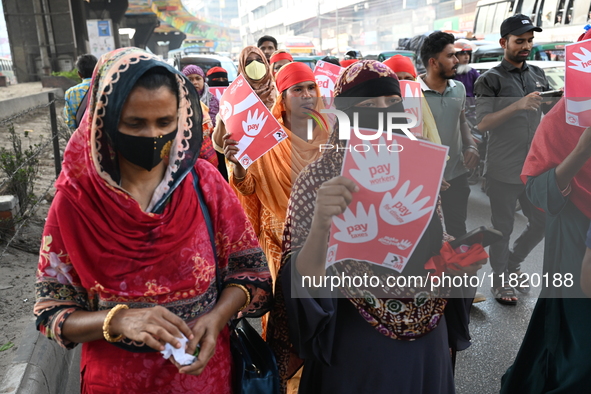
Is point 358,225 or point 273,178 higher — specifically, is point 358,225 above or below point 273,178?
above

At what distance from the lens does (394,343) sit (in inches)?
67.0

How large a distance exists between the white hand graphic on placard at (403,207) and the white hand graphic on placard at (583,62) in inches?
35.5

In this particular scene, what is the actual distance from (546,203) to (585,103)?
1.51 ft

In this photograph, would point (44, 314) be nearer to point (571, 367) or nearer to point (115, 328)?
point (115, 328)

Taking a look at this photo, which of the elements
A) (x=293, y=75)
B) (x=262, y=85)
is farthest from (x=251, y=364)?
(x=262, y=85)

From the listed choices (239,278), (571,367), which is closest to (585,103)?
(571,367)

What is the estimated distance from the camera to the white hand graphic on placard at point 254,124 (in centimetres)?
284

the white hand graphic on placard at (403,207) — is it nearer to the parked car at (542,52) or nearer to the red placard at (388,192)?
the red placard at (388,192)

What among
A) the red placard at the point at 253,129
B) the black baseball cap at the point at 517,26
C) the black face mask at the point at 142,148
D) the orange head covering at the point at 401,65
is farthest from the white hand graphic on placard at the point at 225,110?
the black baseball cap at the point at 517,26

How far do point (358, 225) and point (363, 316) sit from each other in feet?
1.24

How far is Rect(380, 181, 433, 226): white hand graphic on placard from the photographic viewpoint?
1438 millimetres

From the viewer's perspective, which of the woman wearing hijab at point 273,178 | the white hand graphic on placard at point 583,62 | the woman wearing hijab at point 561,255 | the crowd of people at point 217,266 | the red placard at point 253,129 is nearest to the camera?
the crowd of people at point 217,266

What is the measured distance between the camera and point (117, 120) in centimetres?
145

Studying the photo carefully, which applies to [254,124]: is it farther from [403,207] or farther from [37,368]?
[37,368]
